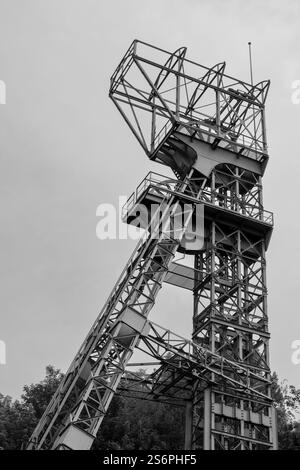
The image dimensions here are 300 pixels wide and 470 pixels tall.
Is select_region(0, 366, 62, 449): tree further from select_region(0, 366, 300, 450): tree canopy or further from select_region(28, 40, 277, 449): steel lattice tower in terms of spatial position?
select_region(28, 40, 277, 449): steel lattice tower

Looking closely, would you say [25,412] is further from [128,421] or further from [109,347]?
[109,347]

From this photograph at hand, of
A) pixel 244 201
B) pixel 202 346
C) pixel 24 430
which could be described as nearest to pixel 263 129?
pixel 244 201

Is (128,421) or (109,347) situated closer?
(109,347)

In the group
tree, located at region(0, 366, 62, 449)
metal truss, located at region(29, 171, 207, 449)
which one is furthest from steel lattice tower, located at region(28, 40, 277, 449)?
tree, located at region(0, 366, 62, 449)

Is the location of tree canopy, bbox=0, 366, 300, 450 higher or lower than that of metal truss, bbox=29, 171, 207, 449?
higher

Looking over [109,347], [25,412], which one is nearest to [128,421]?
[25,412]

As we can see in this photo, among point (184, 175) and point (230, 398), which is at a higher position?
point (184, 175)

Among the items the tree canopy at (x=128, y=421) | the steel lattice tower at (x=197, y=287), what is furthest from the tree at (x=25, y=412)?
the steel lattice tower at (x=197, y=287)

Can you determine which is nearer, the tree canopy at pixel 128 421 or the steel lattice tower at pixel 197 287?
the steel lattice tower at pixel 197 287

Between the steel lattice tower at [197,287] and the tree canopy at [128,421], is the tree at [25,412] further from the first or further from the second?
the steel lattice tower at [197,287]

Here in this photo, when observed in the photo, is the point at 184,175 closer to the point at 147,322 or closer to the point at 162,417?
the point at 147,322

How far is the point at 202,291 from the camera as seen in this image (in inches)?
1405
